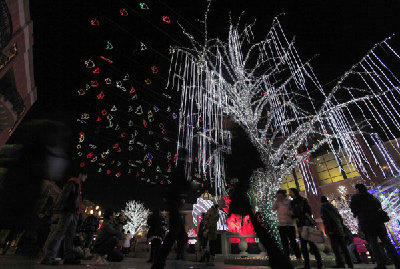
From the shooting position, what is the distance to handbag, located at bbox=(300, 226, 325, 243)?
442 centimetres

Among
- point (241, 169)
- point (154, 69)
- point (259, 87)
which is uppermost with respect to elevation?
point (154, 69)

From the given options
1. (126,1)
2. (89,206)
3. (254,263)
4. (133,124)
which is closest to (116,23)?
(126,1)

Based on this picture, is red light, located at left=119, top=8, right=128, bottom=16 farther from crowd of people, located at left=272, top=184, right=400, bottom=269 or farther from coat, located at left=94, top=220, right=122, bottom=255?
crowd of people, located at left=272, top=184, right=400, bottom=269

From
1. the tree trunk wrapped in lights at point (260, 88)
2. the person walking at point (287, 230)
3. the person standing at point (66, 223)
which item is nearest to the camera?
the person standing at point (66, 223)

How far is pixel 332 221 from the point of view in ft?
18.4

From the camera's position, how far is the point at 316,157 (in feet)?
93.6

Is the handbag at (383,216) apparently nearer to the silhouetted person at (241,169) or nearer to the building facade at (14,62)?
the silhouetted person at (241,169)

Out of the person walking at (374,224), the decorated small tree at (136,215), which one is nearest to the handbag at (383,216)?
the person walking at (374,224)

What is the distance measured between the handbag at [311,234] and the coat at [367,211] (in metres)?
1.00

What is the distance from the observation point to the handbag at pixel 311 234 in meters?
4.42

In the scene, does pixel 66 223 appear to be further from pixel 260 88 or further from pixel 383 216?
pixel 260 88

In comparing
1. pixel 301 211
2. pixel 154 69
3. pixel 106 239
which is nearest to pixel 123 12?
pixel 154 69

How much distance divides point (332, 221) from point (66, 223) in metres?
6.55

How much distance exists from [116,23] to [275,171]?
974 centimetres
